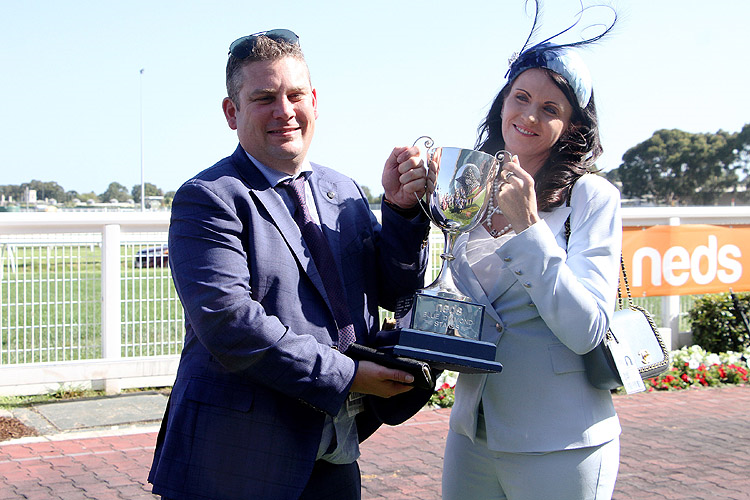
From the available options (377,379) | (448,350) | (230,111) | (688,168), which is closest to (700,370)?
(448,350)

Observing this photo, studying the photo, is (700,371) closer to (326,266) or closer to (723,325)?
(723,325)

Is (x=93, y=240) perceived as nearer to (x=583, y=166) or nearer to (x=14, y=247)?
(x=14, y=247)

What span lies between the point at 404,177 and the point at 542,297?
22.0 inches

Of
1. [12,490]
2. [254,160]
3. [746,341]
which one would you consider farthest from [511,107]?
[746,341]

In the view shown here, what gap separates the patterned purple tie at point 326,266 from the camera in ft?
7.28

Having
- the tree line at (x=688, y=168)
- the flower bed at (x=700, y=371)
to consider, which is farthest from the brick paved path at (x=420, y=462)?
the tree line at (x=688, y=168)

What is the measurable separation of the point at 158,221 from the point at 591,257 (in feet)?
19.4

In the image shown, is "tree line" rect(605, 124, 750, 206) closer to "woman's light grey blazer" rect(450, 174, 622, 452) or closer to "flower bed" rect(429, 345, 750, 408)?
"flower bed" rect(429, 345, 750, 408)

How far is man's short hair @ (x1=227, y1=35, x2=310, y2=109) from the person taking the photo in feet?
6.99

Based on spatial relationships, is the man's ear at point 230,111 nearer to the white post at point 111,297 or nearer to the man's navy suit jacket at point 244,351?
the man's navy suit jacket at point 244,351

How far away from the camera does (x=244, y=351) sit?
1.94 metres

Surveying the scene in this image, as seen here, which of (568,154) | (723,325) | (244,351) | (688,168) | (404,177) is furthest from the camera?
(688,168)

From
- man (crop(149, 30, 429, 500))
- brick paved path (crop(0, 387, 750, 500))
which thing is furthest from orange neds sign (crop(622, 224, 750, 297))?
man (crop(149, 30, 429, 500))

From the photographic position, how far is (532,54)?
99.0 inches
